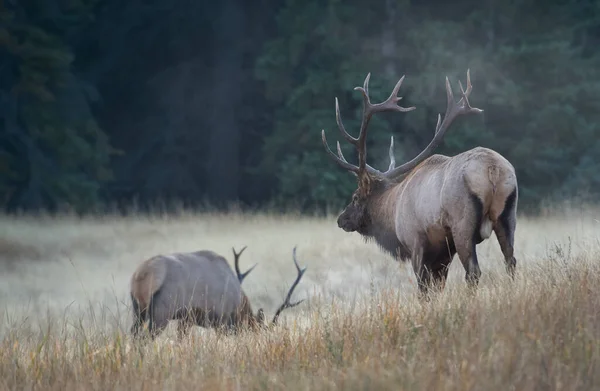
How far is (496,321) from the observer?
4.74 m

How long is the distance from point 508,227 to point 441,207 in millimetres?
512

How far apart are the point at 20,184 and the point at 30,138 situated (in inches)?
51.4

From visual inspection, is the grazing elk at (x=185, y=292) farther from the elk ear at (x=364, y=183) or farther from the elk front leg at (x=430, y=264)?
the elk front leg at (x=430, y=264)

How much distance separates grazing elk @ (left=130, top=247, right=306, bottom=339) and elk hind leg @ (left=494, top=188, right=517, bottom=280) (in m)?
2.02

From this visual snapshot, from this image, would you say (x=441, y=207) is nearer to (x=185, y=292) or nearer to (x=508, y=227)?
(x=508, y=227)

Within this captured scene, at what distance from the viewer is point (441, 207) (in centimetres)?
728

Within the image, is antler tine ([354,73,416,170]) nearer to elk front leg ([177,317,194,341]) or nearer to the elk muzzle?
the elk muzzle

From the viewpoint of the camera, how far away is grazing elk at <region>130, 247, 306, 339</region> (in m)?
8.41

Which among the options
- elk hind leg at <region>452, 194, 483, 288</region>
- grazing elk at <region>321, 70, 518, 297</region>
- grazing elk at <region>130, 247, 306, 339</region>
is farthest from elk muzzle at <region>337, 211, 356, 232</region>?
elk hind leg at <region>452, 194, 483, 288</region>

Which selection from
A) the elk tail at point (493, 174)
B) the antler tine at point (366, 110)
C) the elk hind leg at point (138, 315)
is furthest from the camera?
the antler tine at point (366, 110)

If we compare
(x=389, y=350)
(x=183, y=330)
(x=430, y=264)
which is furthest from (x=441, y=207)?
(x=389, y=350)

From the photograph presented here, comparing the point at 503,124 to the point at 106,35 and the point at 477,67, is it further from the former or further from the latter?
the point at 106,35

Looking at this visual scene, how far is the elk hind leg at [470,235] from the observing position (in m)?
6.99

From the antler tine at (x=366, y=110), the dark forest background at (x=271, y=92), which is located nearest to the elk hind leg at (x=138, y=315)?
the antler tine at (x=366, y=110)
